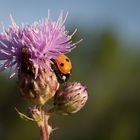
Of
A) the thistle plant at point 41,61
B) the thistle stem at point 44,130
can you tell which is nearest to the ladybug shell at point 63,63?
the thistle plant at point 41,61

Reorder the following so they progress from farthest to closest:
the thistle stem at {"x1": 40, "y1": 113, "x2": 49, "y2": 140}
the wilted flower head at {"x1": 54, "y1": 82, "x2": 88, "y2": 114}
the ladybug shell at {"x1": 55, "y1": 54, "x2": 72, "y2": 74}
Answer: the wilted flower head at {"x1": 54, "y1": 82, "x2": 88, "y2": 114}, the ladybug shell at {"x1": 55, "y1": 54, "x2": 72, "y2": 74}, the thistle stem at {"x1": 40, "y1": 113, "x2": 49, "y2": 140}

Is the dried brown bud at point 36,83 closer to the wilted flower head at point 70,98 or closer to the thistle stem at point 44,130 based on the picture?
the wilted flower head at point 70,98

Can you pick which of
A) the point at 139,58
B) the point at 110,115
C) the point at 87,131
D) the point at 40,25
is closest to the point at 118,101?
the point at 110,115

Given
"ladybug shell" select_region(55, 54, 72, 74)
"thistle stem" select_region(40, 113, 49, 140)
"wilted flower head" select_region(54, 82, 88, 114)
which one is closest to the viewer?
"thistle stem" select_region(40, 113, 49, 140)

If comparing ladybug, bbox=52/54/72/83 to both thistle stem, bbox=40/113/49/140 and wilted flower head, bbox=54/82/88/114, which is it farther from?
thistle stem, bbox=40/113/49/140

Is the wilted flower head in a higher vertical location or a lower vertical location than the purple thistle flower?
lower

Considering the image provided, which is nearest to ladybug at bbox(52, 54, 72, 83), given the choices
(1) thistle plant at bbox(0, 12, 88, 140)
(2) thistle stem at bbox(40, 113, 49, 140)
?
(1) thistle plant at bbox(0, 12, 88, 140)

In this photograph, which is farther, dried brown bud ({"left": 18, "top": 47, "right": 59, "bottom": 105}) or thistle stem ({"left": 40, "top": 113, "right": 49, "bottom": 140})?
dried brown bud ({"left": 18, "top": 47, "right": 59, "bottom": 105})

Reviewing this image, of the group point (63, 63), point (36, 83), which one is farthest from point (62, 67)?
point (36, 83)
